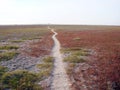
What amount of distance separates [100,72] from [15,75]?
6.83 m

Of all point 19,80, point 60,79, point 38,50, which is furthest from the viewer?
point 38,50

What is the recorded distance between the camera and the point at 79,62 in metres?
23.5

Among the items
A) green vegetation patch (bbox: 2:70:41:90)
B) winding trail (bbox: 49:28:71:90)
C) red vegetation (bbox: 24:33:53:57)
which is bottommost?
red vegetation (bbox: 24:33:53:57)

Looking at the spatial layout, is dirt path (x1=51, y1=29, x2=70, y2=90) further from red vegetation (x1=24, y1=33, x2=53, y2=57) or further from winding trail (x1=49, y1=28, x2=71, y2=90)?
red vegetation (x1=24, y1=33, x2=53, y2=57)

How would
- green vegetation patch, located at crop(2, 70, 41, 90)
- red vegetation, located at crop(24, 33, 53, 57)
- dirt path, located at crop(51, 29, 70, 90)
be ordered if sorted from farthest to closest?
red vegetation, located at crop(24, 33, 53, 57)
green vegetation patch, located at crop(2, 70, 41, 90)
dirt path, located at crop(51, 29, 70, 90)

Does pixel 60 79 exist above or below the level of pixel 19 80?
above

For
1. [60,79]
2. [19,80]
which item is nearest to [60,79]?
[60,79]

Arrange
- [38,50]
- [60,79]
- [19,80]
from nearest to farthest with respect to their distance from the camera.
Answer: [60,79] → [19,80] → [38,50]

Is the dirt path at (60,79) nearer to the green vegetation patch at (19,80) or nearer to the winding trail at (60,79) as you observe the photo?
the winding trail at (60,79)

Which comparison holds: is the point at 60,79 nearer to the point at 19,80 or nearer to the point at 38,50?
the point at 19,80

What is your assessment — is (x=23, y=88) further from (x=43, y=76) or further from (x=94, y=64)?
(x=94, y=64)

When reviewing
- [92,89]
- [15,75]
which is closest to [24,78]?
[15,75]

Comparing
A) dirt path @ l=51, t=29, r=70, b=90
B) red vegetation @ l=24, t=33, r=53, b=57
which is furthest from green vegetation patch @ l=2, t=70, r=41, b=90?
red vegetation @ l=24, t=33, r=53, b=57

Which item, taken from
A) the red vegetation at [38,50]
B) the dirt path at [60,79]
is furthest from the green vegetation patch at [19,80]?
the red vegetation at [38,50]
